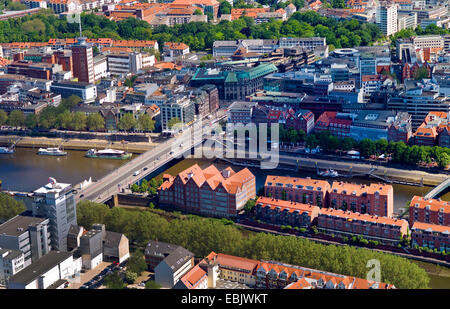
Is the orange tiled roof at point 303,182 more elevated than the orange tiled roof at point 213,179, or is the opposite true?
the orange tiled roof at point 213,179

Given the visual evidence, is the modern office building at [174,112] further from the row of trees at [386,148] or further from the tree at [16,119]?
the tree at [16,119]

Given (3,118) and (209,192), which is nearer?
(209,192)

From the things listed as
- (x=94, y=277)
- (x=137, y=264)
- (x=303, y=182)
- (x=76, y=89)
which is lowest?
(x=94, y=277)

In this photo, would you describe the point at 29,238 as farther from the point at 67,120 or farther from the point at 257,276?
the point at 67,120

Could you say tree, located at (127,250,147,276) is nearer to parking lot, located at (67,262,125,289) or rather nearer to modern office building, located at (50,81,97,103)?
parking lot, located at (67,262,125,289)

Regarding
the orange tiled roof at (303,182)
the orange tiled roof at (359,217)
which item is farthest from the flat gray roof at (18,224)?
the orange tiled roof at (359,217)

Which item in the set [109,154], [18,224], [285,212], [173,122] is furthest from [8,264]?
[173,122]

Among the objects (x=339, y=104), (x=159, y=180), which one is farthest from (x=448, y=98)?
(x=159, y=180)
